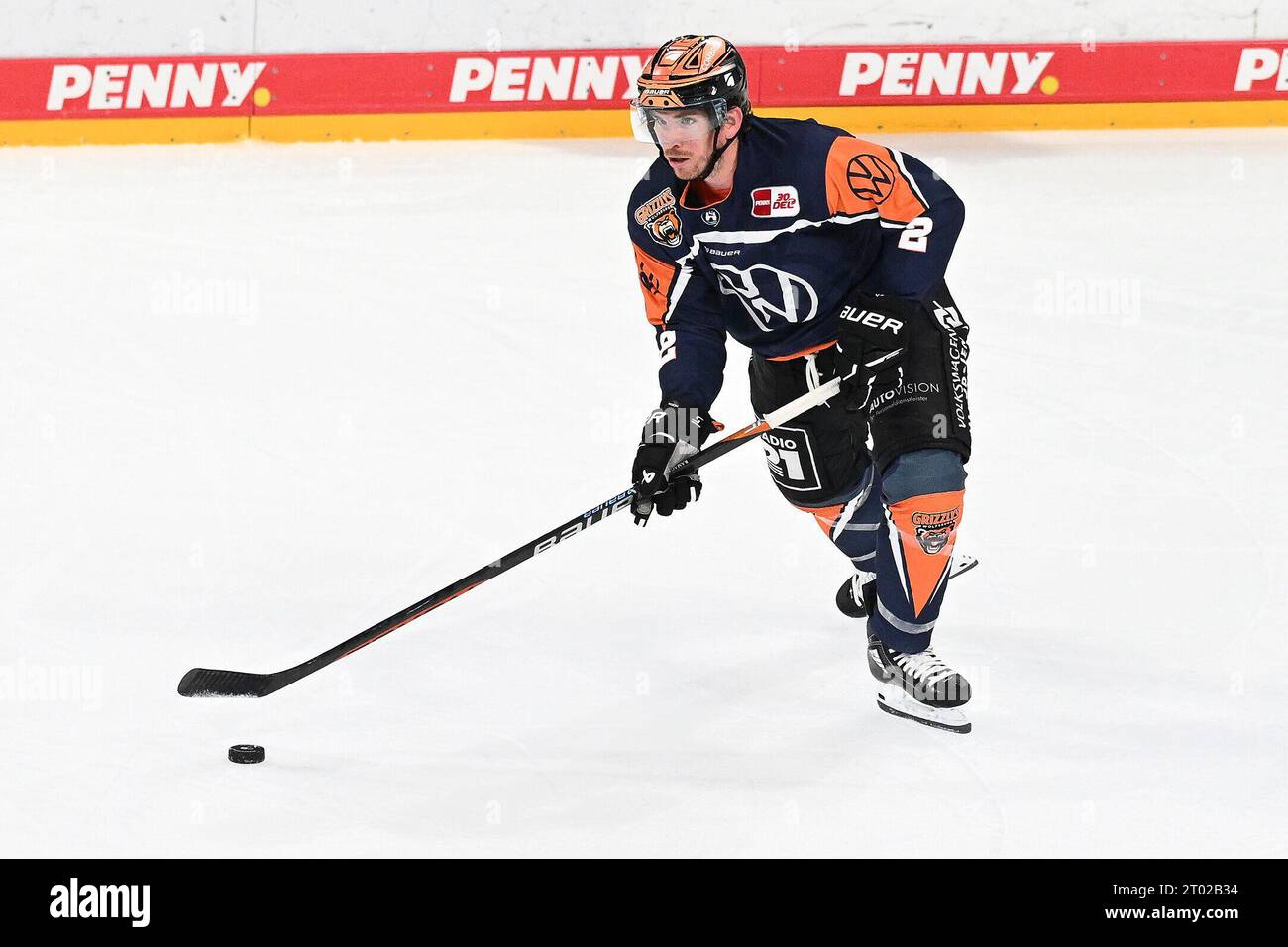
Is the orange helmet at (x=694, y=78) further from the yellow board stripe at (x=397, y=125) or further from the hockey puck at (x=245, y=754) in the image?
the yellow board stripe at (x=397, y=125)

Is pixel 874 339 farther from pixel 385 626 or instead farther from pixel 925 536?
pixel 385 626

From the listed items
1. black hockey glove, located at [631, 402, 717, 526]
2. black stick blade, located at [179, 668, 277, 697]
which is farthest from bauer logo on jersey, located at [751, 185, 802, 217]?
black stick blade, located at [179, 668, 277, 697]

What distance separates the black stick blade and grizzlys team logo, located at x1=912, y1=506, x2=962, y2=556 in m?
1.30

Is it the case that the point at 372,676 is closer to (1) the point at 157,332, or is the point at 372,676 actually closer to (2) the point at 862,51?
(1) the point at 157,332

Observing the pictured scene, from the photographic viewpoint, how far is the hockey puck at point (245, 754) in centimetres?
293

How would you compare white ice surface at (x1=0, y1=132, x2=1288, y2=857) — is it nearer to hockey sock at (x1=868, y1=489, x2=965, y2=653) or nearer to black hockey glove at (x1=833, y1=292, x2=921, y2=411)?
hockey sock at (x1=868, y1=489, x2=965, y2=653)

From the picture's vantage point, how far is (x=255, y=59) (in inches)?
278

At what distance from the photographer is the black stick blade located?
10.1 ft

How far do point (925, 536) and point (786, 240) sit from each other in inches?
25.1

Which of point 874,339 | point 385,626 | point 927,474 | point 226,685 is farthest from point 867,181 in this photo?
point 226,685

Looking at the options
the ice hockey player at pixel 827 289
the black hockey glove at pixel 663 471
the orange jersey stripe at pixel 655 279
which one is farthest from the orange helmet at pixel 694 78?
the black hockey glove at pixel 663 471

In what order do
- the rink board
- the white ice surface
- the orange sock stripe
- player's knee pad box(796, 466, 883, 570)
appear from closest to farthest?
the white ice surface < the orange sock stripe < player's knee pad box(796, 466, 883, 570) < the rink board

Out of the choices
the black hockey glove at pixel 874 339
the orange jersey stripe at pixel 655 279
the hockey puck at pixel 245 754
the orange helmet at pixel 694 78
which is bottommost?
the hockey puck at pixel 245 754

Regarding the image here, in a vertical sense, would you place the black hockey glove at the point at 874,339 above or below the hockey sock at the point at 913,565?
above
